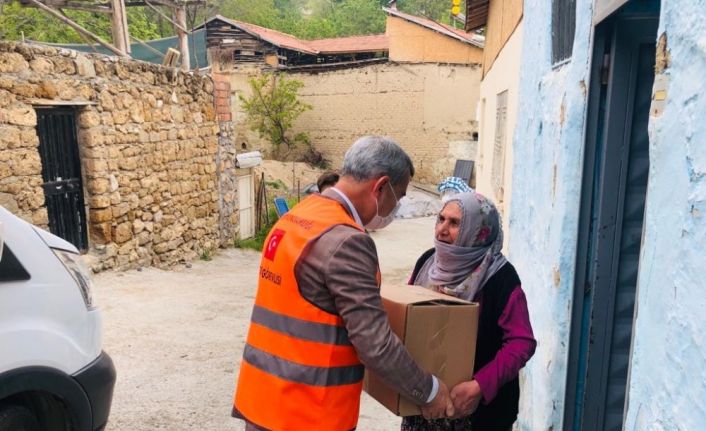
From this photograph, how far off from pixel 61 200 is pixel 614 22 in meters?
6.29

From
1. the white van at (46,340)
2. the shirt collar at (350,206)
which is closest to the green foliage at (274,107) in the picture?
the white van at (46,340)

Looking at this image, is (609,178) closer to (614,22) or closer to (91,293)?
(614,22)

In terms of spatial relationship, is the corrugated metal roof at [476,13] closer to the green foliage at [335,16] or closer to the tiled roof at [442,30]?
the tiled roof at [442,30]

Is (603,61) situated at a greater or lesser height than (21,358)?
greater

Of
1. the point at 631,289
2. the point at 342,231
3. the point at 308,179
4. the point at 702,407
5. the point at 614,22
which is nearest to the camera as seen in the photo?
the point at 702,407

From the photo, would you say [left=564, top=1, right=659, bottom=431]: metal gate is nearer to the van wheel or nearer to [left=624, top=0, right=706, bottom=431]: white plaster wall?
[left=624, top=0, right=706, bottom=431]: white plaster wall

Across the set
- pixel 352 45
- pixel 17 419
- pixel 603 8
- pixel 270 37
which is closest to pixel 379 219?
pixel 603 8

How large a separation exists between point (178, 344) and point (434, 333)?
12.1 feet

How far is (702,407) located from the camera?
1.11 m

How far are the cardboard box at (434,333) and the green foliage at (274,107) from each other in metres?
18.4

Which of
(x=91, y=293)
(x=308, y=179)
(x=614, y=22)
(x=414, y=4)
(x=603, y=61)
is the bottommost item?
(x=308, y=179)

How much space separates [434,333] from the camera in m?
1.83

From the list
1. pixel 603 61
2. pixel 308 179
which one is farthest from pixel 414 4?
pixel 603 61

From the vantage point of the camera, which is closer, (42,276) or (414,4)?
(42,276)
